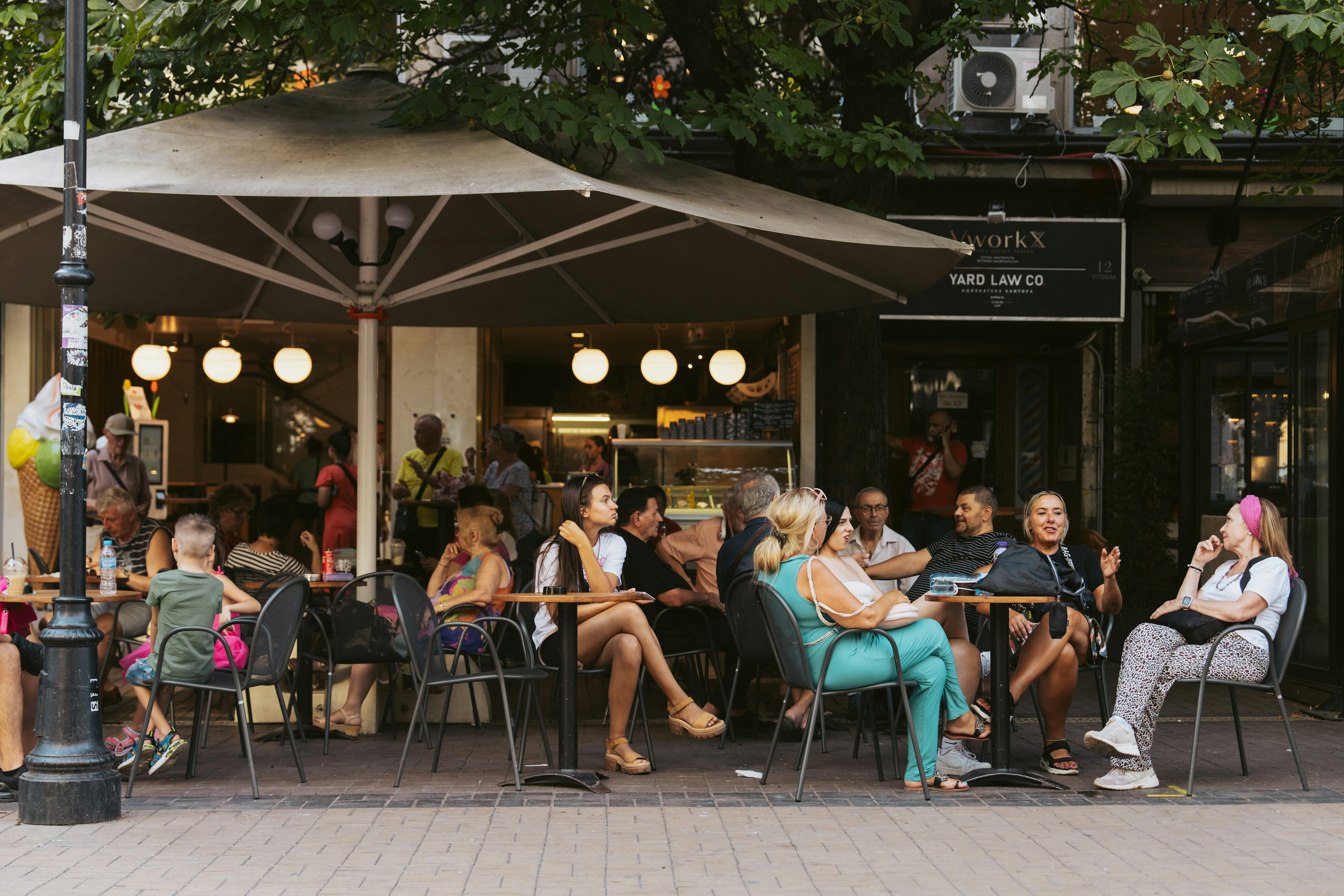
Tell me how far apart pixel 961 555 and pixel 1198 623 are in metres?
1.19

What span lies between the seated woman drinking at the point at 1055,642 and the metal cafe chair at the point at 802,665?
71cm

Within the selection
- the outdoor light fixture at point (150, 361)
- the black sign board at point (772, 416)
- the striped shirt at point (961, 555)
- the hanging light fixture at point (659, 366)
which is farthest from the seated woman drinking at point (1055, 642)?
the outdoor light fixture at point (150, 361)

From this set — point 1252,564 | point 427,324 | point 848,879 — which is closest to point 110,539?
point 427,324

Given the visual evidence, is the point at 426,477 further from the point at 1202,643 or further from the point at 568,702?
the point at 1202,643

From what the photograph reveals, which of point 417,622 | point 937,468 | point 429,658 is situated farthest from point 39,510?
point 937,468

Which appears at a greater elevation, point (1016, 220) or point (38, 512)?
point (1016, 220)

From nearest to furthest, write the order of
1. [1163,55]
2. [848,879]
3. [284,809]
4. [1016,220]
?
[848,879] < [284,809] < [1163,55] < [1016,220]

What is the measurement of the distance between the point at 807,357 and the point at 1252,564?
218 inches

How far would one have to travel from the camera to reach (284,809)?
17.1 ft

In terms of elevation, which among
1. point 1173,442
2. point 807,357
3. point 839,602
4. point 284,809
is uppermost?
point 807,357

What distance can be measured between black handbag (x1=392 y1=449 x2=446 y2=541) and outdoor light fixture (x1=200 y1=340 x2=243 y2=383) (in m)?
4.73

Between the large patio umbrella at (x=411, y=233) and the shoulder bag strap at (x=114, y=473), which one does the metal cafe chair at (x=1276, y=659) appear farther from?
the shoulder bag strap at (x=114, y=473)

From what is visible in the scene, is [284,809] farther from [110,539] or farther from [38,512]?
[38,512]

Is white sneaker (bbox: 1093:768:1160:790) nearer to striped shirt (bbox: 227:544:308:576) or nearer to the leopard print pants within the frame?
the leopard print pants
